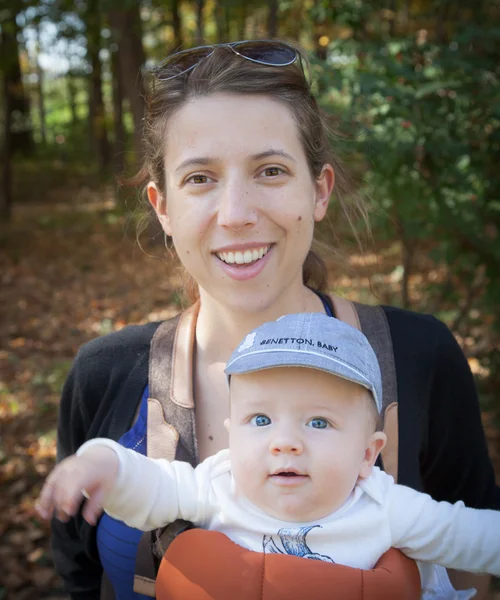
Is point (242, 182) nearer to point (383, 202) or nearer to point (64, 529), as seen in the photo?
point (64, 529)

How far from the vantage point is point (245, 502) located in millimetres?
1743

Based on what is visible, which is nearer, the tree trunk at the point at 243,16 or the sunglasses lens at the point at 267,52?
the sunglasses lens at the point at 267,52

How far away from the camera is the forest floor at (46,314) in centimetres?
478

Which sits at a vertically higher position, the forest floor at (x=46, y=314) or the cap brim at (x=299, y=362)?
the cap brim at (x=299, y=362)

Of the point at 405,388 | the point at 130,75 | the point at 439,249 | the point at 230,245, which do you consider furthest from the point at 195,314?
the point at 130,75

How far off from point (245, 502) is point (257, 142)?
41.2 inches

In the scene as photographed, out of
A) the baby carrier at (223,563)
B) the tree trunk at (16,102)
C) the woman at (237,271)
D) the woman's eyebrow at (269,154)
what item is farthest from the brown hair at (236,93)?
the tree trunk at (16,102)

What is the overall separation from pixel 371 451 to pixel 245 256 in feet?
2.28

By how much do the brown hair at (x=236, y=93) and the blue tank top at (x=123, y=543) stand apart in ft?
2.73

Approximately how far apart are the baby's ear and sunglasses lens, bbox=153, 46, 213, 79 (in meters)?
1.34

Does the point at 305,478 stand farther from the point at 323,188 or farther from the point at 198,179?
Answer: the point at 323,188

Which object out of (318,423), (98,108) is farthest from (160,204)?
(98,108)

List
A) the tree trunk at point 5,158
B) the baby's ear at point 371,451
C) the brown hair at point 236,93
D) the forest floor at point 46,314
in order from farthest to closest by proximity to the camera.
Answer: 1. the tree trunk at point 5,158
2. the forest floor at point 46,314
3. the brown hair at point 236,93
4. the baby's ear at point 371,451

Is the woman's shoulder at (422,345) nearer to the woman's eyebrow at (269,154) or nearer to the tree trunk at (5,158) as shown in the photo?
the woman's eyebrow at (269,154)
